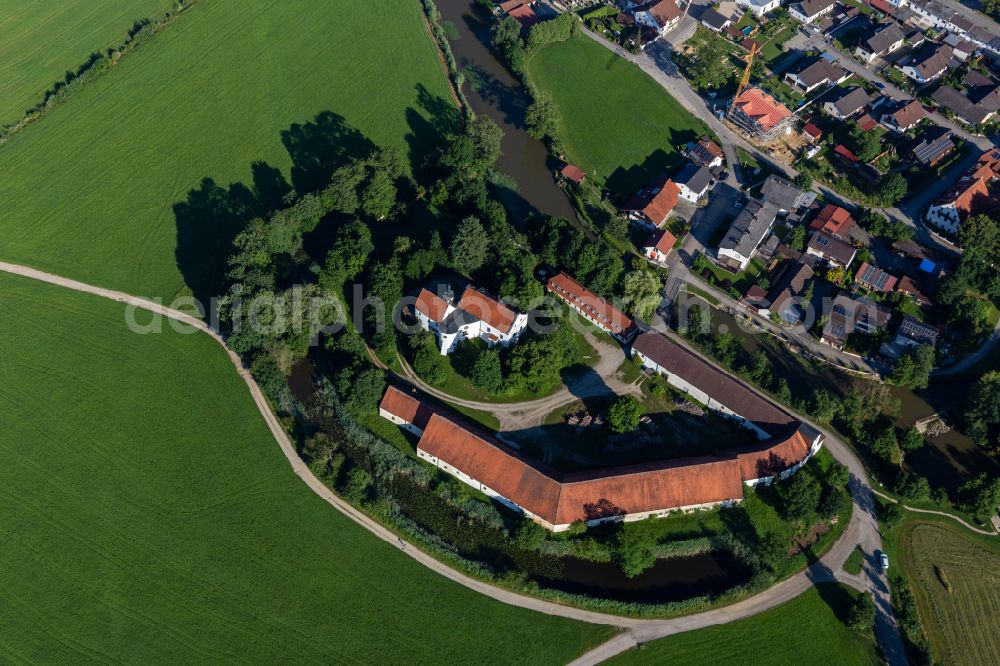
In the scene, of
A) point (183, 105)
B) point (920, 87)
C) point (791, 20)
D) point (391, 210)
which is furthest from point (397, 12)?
point (920, 87)

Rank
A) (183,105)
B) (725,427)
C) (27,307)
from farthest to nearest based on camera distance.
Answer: (183,105), (27,307), (725,427)

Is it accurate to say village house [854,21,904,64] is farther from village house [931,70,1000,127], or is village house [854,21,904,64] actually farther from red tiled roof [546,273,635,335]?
red tiled roof [546,273,635,335]

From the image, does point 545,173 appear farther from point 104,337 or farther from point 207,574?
point 207,574

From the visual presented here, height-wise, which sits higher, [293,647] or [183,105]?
[183,105]

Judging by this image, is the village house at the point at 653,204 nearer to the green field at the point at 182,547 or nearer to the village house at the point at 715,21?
the village house at the point at 715,21

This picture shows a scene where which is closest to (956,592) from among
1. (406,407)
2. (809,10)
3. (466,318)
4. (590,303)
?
(590,303)

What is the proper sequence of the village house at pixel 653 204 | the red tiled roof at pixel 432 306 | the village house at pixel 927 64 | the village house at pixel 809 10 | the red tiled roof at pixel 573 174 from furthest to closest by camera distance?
the village house at pixel 809 10
the village house at pixel 927 64
the red tiled roof at pixel 573 174
the village house at pixel 653 204
the red tiled roof at pixel 432 306

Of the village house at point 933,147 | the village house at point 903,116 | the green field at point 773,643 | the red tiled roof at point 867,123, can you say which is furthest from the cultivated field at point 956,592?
the village house at point 903,116
